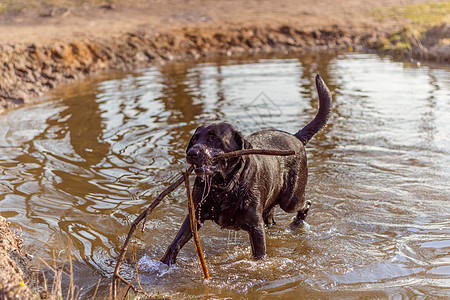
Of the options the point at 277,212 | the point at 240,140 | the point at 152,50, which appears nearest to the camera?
the point at 240,140

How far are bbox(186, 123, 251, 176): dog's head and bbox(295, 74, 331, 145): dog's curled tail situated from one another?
1.55 meters

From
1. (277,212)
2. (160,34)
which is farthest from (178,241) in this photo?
(160,34)

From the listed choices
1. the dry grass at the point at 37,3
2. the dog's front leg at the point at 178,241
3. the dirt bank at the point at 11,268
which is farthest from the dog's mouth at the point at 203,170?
the dry grass at the point at 37,3

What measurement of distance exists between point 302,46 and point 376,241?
48.4ft

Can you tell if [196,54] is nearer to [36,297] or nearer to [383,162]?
[383,162]

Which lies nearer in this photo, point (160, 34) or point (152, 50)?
point (152, 50)

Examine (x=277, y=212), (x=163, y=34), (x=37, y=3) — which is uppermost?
(x=37, y=3)

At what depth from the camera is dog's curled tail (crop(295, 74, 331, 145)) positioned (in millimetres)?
5555

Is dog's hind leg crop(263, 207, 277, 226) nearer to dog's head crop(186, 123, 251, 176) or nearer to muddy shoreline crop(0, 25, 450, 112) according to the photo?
dog's head crop(186, 123, 251, 176)

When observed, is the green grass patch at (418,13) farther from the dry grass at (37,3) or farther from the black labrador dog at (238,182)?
the black labrador dog at (238,182)

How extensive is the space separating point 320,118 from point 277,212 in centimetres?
133

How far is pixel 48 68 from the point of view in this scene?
1362cm

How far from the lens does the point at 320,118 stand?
5.57 meters

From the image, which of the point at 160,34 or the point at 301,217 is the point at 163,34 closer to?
the point at 160,34
